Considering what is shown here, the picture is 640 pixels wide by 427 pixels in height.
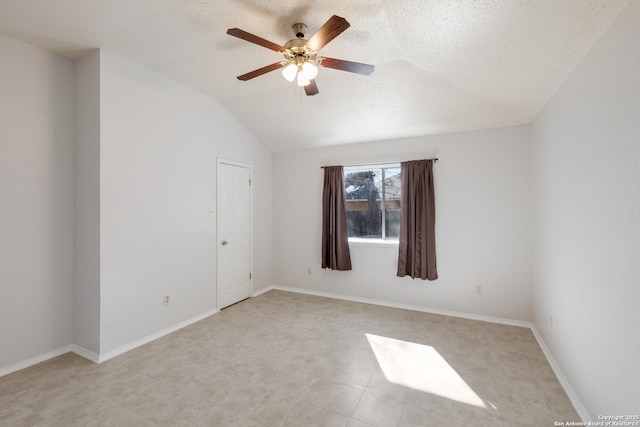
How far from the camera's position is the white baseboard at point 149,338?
2623mm

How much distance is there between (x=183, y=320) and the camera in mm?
Answer: 3377

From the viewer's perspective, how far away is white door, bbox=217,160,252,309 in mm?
3943

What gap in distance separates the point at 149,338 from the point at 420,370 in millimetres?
2809

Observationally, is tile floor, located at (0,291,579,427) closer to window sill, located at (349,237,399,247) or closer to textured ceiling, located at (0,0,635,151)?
window sill, located at (349,237,399,247)

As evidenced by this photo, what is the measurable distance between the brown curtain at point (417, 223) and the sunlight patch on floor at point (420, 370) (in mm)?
1165

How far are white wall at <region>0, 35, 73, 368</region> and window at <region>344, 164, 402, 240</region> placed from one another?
353 cm

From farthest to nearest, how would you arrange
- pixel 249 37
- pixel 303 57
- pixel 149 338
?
pixel 149 338
pixel 303 57
pixel 249 37

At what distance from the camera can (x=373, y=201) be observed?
14.4 feet

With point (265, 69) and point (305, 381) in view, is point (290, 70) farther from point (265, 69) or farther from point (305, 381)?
point (305, 381)

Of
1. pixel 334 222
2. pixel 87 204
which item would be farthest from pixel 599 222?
pixel 87 204

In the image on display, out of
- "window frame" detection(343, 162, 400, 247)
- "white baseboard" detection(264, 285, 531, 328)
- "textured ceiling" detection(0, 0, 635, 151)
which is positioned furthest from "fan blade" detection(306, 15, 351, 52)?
"white baseboard" detection(264, 285, 531, 328)

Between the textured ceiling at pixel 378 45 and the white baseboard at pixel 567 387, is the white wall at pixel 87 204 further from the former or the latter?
the white baseboard at pixel 567 387

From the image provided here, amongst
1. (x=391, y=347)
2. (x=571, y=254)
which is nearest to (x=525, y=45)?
(x=571, y=254)

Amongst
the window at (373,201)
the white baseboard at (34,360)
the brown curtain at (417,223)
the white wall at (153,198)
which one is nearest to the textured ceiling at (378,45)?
the white wall at (153,198)
